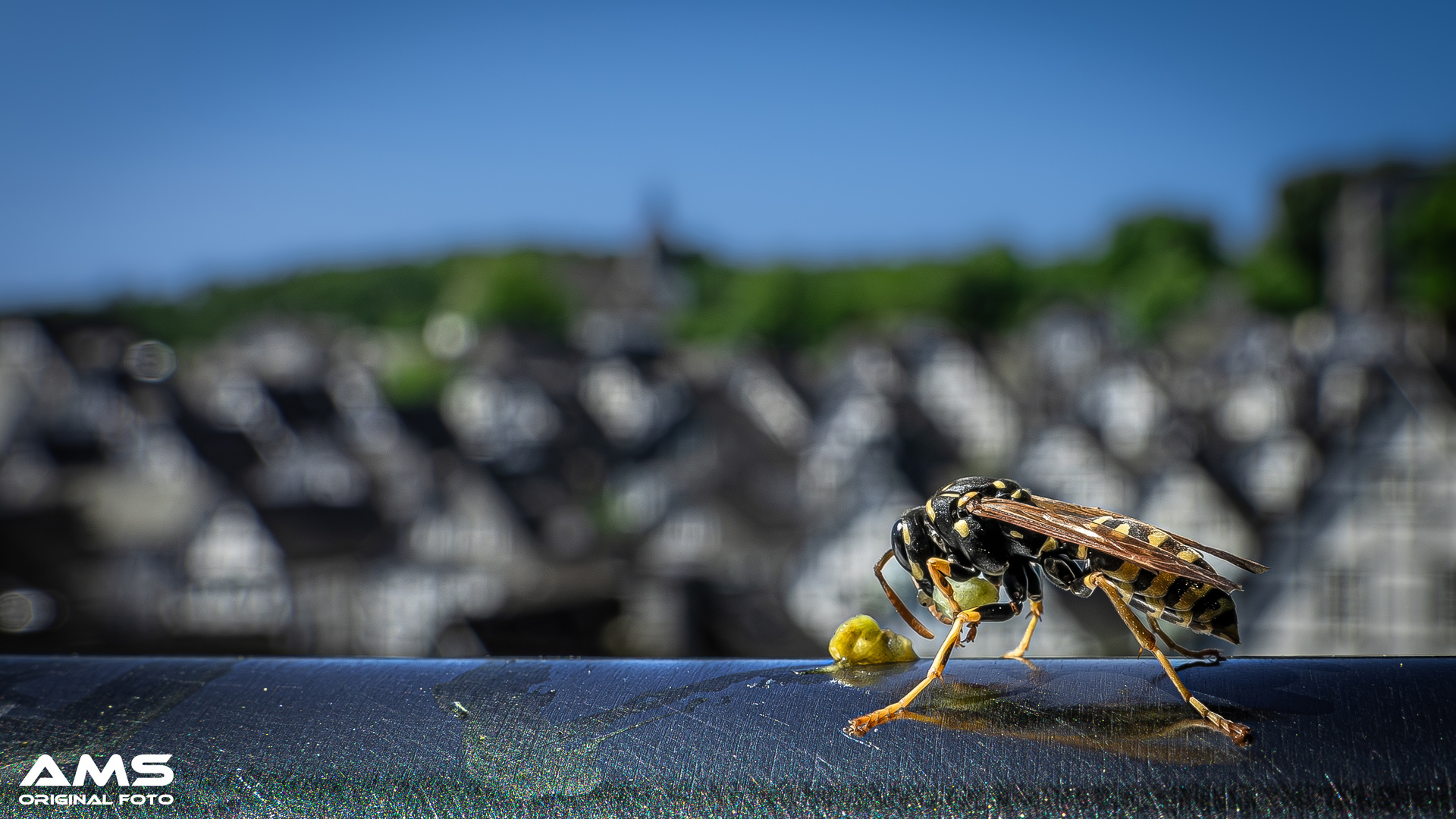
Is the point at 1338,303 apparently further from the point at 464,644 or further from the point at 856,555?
the point at 464,644

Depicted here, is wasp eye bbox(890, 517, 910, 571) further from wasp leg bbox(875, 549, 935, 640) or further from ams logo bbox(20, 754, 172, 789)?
ams logo bbox(20, 754, 172, 789)

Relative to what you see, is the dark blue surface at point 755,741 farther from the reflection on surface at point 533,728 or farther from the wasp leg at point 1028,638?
the wasp leg at point 1028,638

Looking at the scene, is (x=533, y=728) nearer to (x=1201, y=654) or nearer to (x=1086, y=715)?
(x=1086, y=715)

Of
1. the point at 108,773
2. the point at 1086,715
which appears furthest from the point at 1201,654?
the point at 108,773

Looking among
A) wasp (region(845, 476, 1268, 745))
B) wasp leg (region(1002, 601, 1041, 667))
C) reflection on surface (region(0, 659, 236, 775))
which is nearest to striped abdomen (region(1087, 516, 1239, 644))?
wasp (region(845, 476, 1268, 745))

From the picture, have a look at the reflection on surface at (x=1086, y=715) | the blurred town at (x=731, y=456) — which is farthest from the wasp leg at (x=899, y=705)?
the blurred town at (x=731, y=456)

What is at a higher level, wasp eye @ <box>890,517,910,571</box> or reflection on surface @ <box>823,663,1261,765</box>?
wasp eye @ <box>890,517,910,571</box>

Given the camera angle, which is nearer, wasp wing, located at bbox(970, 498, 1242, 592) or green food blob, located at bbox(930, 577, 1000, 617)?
wasp wing, located at bbox(970, 498, 1242, 592)

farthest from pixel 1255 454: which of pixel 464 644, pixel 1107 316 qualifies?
pixel 1107 316
